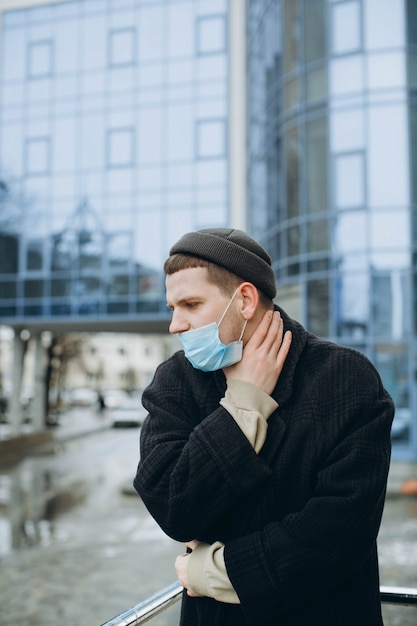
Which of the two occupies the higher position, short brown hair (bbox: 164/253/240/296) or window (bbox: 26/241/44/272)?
window (bbox: 26/241/44/272)

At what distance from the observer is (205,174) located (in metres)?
23.5

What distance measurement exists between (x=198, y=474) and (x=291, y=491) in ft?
0.76

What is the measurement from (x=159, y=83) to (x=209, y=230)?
24.1m

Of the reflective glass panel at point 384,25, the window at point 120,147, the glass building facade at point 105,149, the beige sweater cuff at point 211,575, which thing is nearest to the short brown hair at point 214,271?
the beige sweater cuff at point 211,575

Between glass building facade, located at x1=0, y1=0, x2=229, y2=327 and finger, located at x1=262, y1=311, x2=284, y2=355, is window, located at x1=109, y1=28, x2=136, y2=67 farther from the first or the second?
finger, located at x1=262, y1=311, x2=284, y2=355

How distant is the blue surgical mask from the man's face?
A: 0.01m

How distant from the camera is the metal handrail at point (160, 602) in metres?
1.71

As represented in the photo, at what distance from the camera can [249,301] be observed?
165 centimetres

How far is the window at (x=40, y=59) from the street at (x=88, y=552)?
16352mm

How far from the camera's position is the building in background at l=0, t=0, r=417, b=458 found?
17172 millimetres

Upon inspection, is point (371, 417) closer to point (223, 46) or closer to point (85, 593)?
point (85, 593)

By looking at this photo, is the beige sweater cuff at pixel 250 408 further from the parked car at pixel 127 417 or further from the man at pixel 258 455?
the parked car at pixel 127 417

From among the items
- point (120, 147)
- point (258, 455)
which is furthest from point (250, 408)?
point (120, 147)

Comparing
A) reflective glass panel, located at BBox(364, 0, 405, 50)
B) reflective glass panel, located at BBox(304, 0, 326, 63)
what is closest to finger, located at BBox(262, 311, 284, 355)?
reflective glass panel, located at BBox(364, 0, 405, 50)
